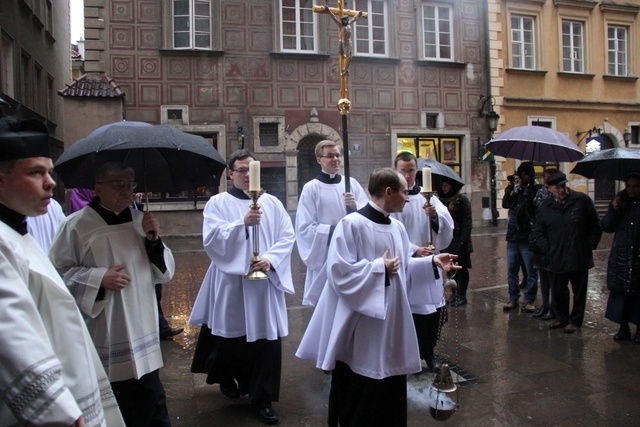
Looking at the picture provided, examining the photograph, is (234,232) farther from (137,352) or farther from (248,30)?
(248,30)

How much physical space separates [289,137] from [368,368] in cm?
1434

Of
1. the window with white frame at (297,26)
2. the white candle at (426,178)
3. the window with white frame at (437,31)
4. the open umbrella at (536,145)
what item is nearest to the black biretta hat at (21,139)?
the white candle at (426,178)

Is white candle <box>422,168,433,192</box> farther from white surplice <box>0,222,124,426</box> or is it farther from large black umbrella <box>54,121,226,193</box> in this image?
white surplice <box>0,222,124,426</box>

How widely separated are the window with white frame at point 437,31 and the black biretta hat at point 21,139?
58.3 ft

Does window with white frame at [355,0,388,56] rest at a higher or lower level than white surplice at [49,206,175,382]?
higher

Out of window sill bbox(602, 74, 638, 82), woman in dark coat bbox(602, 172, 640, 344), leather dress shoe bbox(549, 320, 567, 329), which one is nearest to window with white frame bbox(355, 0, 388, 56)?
window sill bbox(602, 74, 638, 82)

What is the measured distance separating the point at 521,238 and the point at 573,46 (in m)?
16.1

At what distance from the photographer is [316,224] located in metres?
5.25

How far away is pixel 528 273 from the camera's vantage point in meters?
7.19

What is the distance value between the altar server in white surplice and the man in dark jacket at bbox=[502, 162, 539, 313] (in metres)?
6.17

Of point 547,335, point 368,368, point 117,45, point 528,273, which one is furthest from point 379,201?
point 117,45

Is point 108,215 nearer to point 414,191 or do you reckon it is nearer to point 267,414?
point 267,414

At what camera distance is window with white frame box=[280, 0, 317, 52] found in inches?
671

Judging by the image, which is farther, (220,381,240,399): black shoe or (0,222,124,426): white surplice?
(220,381,240,399): black shoe
